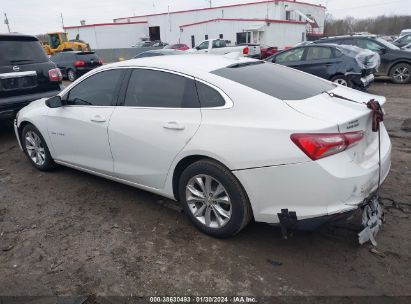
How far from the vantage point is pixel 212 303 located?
2.53 m

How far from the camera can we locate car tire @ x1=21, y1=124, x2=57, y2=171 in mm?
4820

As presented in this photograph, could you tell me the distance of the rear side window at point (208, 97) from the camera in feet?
10.0

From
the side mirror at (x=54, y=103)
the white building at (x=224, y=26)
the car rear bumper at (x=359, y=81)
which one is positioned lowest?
the car rear bumper at (x=359, y=81)

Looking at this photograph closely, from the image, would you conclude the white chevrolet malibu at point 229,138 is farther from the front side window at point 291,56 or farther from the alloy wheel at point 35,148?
the front side window at point 291,56

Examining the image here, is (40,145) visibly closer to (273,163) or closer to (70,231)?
(70,231)

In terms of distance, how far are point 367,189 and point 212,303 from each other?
4.78 feet

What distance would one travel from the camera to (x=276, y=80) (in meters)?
3.35

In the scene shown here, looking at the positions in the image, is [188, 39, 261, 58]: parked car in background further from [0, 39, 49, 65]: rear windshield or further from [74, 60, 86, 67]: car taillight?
[0, 39, 49, 65]: rear windshield

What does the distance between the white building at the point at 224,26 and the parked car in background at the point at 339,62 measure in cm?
2771

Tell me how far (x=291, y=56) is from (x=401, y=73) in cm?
389

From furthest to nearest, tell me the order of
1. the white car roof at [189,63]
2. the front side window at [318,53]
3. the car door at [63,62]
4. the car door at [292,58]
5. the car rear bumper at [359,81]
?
the car door at [63,62], the car door at [292,58], the front side window at [318,53], the car rear bumper at [359,81], the white car roof at [189,63]

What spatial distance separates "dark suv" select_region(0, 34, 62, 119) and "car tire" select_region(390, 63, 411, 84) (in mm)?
10144

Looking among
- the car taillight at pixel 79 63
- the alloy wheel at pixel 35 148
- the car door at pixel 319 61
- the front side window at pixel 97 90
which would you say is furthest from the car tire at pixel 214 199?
the car taillight at pixel 79 63

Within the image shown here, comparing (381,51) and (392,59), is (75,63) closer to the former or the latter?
(381,51)
